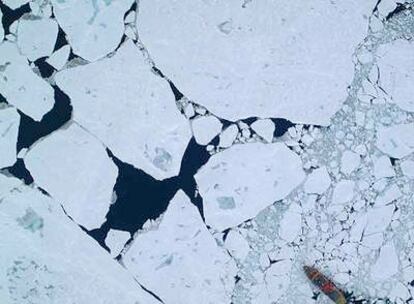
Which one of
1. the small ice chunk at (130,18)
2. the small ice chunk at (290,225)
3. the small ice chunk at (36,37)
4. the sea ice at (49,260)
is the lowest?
the sea ice at (49,260)

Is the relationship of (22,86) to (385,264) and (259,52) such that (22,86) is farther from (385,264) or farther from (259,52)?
(385,264)

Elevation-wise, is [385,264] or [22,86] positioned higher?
[22,86]

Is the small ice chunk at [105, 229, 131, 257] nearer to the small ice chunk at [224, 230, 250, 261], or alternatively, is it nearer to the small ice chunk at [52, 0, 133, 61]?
the small ice chunk at [224, 230, 250, 261]

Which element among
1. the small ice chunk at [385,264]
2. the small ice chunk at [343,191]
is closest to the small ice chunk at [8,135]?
the small ice chunk at [343,191]

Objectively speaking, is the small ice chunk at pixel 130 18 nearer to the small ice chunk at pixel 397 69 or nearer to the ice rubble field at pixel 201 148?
the ice rubble field at pixel 201 148

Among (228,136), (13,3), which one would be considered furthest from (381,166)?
(13,3)

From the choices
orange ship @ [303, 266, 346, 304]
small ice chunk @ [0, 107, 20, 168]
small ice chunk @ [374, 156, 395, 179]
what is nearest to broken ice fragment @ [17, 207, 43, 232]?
small ice chunk @ [0, 107, 20, 168]
